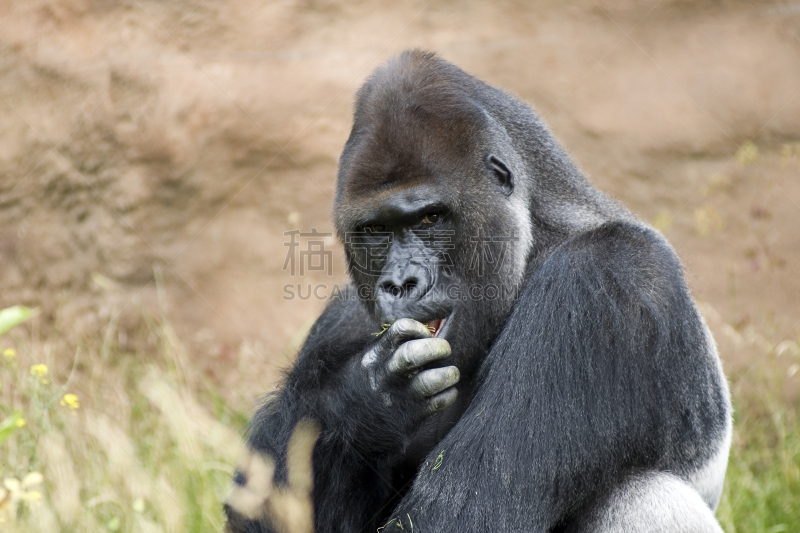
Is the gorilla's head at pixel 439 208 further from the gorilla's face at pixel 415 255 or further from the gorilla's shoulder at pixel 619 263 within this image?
the gorilla's shoulder at pixel 619 263

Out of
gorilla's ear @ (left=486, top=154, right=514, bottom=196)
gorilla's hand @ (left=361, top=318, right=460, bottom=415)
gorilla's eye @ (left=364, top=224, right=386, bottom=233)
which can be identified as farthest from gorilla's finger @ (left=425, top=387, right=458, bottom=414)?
gorilla's ear @ (left=486, top=154, right=514, bottom=196)

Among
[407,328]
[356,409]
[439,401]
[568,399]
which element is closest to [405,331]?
[407,328]

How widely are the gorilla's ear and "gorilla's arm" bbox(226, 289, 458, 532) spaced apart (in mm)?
628

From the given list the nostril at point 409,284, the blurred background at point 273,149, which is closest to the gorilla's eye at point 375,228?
the nostril at point 409,284

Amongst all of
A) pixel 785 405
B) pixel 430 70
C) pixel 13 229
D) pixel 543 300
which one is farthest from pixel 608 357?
pixel 13 229

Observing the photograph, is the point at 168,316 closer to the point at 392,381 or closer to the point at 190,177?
the point at 190,177

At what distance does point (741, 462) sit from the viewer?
15.6ft

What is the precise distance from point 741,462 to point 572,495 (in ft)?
8.06

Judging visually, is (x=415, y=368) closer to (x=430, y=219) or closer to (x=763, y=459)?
(x=430, y=219)

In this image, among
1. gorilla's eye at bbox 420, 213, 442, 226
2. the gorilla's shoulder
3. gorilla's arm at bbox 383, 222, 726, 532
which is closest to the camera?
gorilla's arm at bbox 383, 222, 726, 532

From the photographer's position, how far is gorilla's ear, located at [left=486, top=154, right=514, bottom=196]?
10.2 feet

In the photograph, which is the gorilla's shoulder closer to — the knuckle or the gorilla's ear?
the gorilla's ear

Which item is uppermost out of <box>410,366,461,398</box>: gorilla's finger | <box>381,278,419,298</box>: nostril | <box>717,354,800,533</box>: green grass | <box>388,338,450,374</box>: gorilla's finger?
<box>381,278,419,298</box>: nostril

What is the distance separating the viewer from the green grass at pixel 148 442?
11.7 ft
